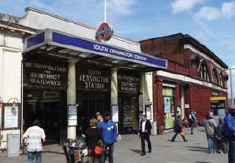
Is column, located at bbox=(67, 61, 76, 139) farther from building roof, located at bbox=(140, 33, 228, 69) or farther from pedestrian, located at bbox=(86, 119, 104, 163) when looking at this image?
building roof, located at bbox=(140, 33, 228, 69)

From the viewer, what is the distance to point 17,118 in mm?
11602

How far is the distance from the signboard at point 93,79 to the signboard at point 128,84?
1.27 metres

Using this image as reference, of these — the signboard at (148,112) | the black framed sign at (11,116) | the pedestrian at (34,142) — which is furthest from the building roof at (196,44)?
the pedestrian at (34,142)

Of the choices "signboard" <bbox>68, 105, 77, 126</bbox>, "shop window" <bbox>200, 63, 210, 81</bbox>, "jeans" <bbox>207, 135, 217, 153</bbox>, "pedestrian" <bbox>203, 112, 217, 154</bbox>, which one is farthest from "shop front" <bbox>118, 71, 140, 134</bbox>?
"shop window" <bbox>200, 63, 210, 81</bbox>

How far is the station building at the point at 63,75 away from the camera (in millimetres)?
11404

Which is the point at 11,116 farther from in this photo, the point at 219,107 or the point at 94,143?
the point at 219,107

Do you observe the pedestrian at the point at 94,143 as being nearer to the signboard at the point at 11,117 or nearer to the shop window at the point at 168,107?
the signboard at the point at 11,117

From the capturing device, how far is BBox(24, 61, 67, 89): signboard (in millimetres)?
12234

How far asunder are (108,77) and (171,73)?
789cm

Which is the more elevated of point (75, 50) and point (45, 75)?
point (75, 50)

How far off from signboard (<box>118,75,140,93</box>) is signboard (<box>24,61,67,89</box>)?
16.2ft

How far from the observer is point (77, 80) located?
1447 centimetres

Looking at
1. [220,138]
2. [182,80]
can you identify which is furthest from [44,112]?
[182,80]

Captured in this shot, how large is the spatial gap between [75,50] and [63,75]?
2482 mm
